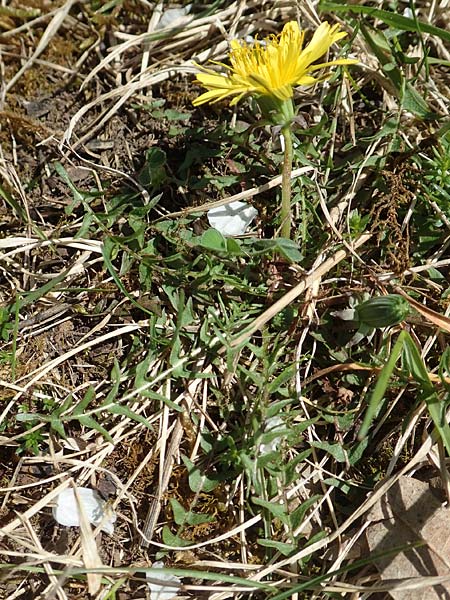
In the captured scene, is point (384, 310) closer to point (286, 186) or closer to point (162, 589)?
point (286, 186)

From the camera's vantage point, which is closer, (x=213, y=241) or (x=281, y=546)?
(x=281, y=546)

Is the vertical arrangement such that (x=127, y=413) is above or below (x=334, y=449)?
above

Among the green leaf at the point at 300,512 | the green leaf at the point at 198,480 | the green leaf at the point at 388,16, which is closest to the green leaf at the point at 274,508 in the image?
the green leaf at the point at 300,512

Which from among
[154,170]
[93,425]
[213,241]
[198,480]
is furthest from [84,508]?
[154,170]

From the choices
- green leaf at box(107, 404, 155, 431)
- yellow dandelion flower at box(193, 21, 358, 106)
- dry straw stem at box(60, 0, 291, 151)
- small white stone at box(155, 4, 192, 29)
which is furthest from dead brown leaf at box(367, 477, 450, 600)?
small white stone at box(155, 4, 192, 29)

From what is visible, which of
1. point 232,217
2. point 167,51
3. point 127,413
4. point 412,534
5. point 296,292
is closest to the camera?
point 412,534

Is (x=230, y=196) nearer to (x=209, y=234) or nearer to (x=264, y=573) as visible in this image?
(x=209, y=234)

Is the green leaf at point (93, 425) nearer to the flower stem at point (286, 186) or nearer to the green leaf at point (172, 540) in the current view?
the green leaf at point (172, 540)

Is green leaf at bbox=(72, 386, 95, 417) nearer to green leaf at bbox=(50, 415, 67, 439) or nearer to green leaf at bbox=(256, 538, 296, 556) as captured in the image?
green leaf at bbox=(50, 415, 67, 439)
